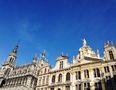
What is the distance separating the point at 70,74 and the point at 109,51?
13.0m

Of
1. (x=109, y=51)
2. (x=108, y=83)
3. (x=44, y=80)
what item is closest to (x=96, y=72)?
(x=108, y=83)

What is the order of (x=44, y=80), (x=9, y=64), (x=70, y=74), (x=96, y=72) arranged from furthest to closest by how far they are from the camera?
(x=9, y=64), (x=44, y=80), (x=70, y=74), (x=96, y=72)

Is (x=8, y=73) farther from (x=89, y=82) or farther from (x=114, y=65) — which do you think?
(x=114, y=65)

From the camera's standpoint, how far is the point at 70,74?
4541 cm

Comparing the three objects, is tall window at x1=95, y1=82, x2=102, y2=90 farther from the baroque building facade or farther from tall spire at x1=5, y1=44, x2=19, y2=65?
tall spire at x1=5, y1=44, x2=19, y2=65

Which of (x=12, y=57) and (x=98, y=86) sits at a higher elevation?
(x=12, y=57)

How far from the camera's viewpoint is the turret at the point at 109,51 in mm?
41500

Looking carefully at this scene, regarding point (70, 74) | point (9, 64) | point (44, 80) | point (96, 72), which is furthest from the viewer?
point (9, 64)

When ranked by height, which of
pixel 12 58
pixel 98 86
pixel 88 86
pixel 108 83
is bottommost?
pixel 98 86

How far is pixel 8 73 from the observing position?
59.6 metres

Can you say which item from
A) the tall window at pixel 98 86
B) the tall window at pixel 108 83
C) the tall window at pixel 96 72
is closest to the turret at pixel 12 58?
the tall window at pixel 96 72

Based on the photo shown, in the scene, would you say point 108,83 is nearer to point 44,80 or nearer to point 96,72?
point 96,72

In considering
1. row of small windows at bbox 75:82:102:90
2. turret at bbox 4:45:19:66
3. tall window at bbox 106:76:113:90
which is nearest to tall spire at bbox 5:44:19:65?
turret at bbox 4:45:19:66

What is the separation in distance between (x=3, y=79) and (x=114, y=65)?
39.4 meters
